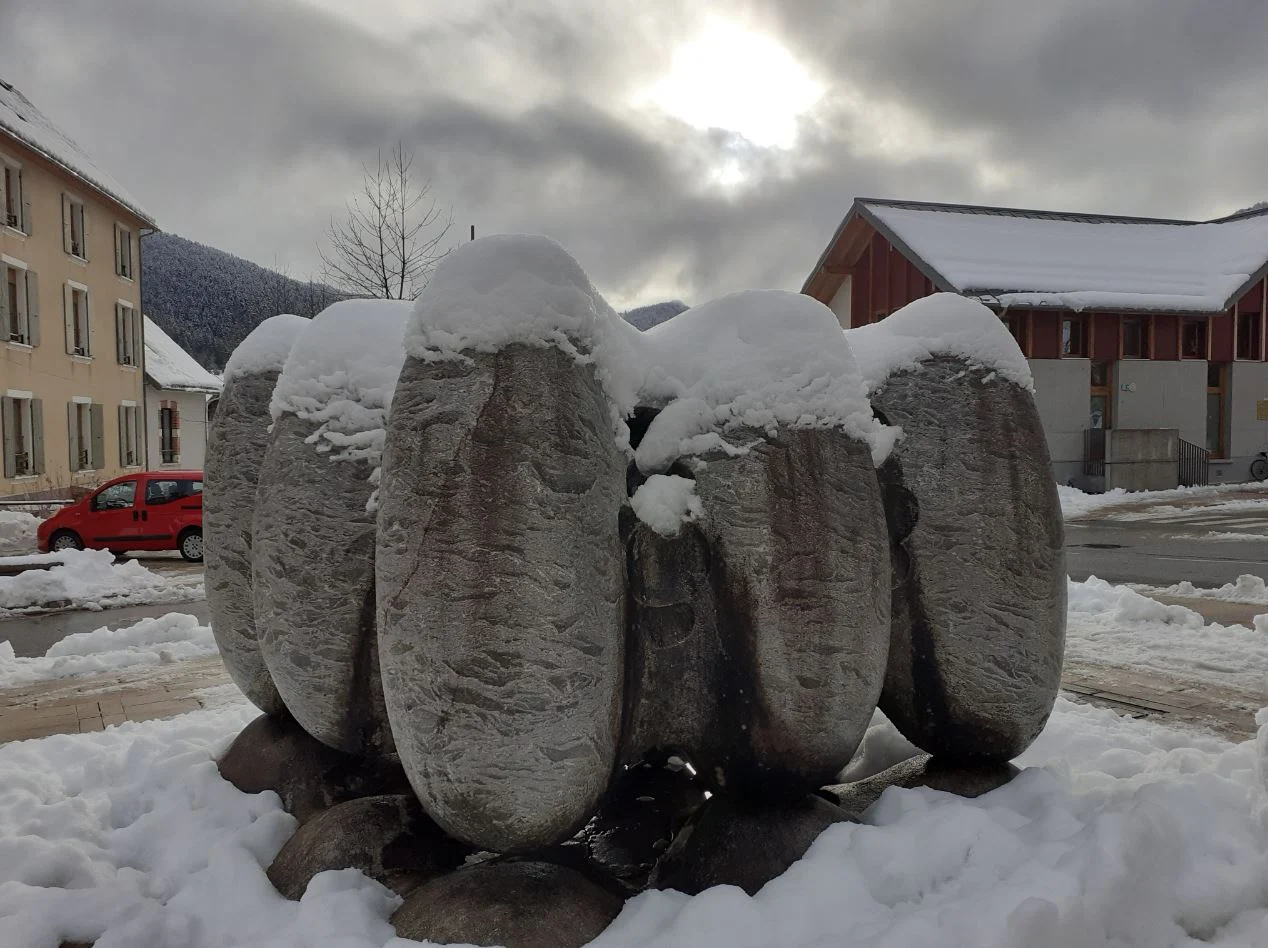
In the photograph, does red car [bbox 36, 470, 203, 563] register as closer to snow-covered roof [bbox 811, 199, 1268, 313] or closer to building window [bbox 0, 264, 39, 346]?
building window [bbox 0, 264, 39, 346]

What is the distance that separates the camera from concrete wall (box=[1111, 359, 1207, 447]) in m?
23.3

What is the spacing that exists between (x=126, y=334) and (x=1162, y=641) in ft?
89.6

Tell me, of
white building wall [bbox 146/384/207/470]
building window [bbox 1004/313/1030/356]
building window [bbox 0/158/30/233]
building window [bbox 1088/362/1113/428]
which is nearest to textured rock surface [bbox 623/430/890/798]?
building window [bbox 1004/313/1030/356]

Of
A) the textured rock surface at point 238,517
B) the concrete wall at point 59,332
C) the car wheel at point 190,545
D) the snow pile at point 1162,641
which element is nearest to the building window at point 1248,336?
the snow pile at point 1162,641

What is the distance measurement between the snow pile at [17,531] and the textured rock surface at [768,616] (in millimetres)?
16096

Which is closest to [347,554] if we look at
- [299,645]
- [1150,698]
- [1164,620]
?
[299,645]

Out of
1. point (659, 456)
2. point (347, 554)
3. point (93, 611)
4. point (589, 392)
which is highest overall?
point (589, 392)

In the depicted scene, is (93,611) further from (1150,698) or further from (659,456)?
(1150,698)

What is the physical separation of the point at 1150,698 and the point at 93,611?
943cm

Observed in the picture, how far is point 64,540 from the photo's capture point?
14211 mm

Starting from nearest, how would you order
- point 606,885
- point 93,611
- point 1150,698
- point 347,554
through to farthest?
point 606,885 < point 347,554 < point 1150,698 < point 93,611

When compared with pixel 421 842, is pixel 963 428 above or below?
above

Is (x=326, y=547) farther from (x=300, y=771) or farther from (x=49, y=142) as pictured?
(x=49, y=142)

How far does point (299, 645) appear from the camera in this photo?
3.15 meters
